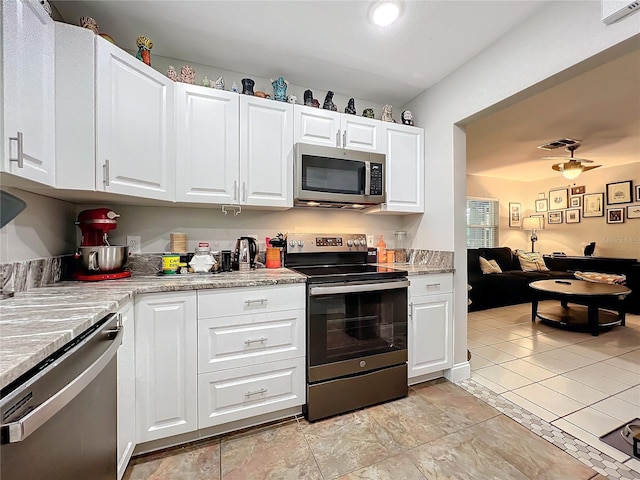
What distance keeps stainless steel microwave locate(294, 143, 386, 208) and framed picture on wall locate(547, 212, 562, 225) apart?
578 centimetres

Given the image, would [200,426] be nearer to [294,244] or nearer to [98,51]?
[294,244]

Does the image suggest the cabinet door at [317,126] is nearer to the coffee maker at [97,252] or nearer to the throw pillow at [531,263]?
the coffee maker at [97,252]

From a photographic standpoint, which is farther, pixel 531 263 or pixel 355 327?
pixel 531 263

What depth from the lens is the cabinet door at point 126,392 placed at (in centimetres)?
125

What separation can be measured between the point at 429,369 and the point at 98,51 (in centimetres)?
286

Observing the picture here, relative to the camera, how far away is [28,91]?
1.16 metres

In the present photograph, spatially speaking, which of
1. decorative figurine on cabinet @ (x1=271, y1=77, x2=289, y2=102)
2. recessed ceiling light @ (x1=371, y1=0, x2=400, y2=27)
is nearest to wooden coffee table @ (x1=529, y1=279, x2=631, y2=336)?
recessed ceiling light @ (x1=371, y1=0, x2=400, y2=27)

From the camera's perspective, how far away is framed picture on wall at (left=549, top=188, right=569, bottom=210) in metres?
5.86

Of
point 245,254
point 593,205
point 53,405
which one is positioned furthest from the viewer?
point 593,205

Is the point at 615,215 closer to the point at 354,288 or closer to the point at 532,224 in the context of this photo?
the point at 532,224

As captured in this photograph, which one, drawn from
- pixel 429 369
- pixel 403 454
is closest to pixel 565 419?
pixel 429 369

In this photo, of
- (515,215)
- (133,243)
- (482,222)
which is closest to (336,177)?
(133,243)

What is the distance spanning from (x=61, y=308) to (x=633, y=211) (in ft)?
24.5

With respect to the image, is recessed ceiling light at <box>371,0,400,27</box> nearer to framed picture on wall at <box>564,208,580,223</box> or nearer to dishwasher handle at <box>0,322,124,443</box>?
dishwasher handle at <box>0,322,124,443</box>
